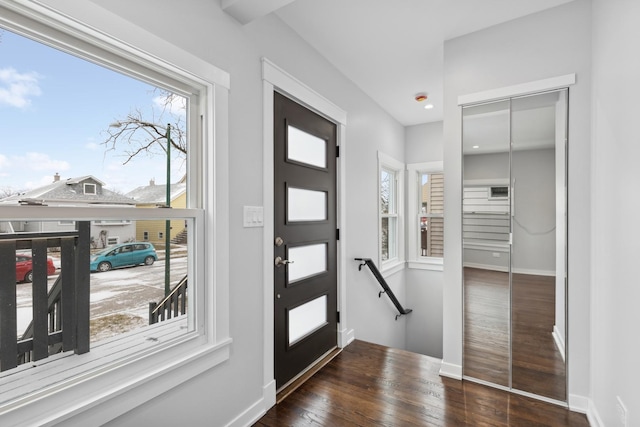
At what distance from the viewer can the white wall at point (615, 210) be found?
1.40 metres

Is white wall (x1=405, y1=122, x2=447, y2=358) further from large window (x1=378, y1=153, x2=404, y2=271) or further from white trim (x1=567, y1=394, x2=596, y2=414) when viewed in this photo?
white trim (x1=567, y1=394, x2=596, y2=414)

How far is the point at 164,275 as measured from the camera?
1.58 meters

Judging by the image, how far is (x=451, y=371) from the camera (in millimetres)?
2432

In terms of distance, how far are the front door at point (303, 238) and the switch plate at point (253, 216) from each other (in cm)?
22

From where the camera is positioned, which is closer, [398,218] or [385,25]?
[385,25]

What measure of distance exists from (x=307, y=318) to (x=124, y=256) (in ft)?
5.13

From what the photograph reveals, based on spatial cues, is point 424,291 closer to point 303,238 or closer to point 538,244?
point 538,244

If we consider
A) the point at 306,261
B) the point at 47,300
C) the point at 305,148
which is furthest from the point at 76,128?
the point at 306,261

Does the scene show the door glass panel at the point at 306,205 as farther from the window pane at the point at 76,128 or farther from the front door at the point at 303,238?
the window pane at the point at 76,128

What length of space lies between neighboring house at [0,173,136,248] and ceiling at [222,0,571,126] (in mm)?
1200

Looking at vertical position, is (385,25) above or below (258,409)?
above

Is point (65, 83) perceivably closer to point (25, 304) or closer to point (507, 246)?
point (25, 304)

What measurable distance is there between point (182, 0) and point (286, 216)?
141 centimetres

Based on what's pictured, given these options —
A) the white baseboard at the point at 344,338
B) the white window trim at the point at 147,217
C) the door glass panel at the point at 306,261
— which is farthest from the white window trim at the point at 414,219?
the white window trim at the point at 147,217
